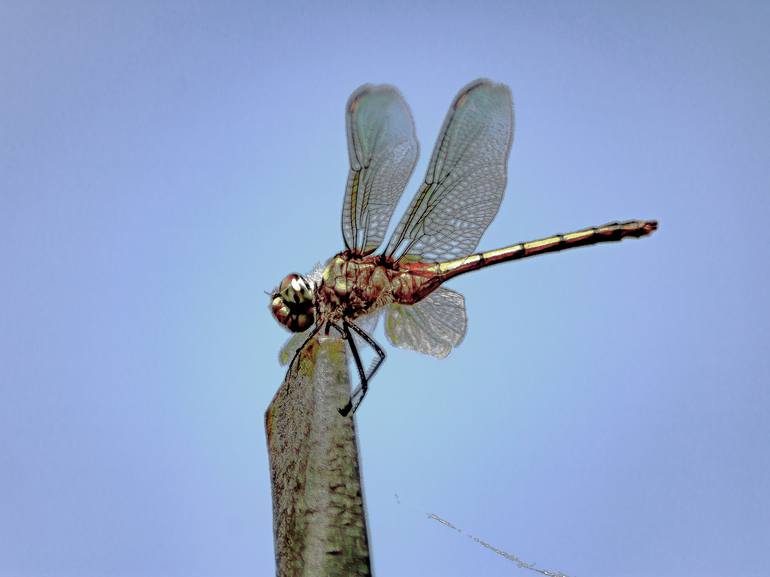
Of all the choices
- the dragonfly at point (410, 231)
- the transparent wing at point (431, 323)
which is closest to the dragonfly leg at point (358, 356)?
the dragonfly at point (410, 231)

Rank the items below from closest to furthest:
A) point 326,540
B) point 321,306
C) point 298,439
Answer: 1. point 326,540
2. point 298,439
3. point 321,306

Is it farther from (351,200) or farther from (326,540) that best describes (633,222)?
(326,540)

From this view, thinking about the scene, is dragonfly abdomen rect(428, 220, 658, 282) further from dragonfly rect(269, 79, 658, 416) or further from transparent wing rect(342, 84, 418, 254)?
transparent wing rect(342, 84, 418, 254)

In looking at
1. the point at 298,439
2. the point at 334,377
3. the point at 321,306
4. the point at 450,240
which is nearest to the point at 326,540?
the point at 298,439

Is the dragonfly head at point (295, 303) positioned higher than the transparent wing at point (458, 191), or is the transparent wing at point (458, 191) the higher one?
the transparent wing at point (458, 191)

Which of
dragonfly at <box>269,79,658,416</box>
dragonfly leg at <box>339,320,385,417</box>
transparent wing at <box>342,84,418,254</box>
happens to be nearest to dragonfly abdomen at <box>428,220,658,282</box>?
dragonfly at <box>269,79,658,416</box>

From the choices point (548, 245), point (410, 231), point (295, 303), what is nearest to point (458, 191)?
point (410, 231)

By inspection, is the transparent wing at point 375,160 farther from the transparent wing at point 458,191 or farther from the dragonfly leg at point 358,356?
the dragonfly leg at point 358,356
